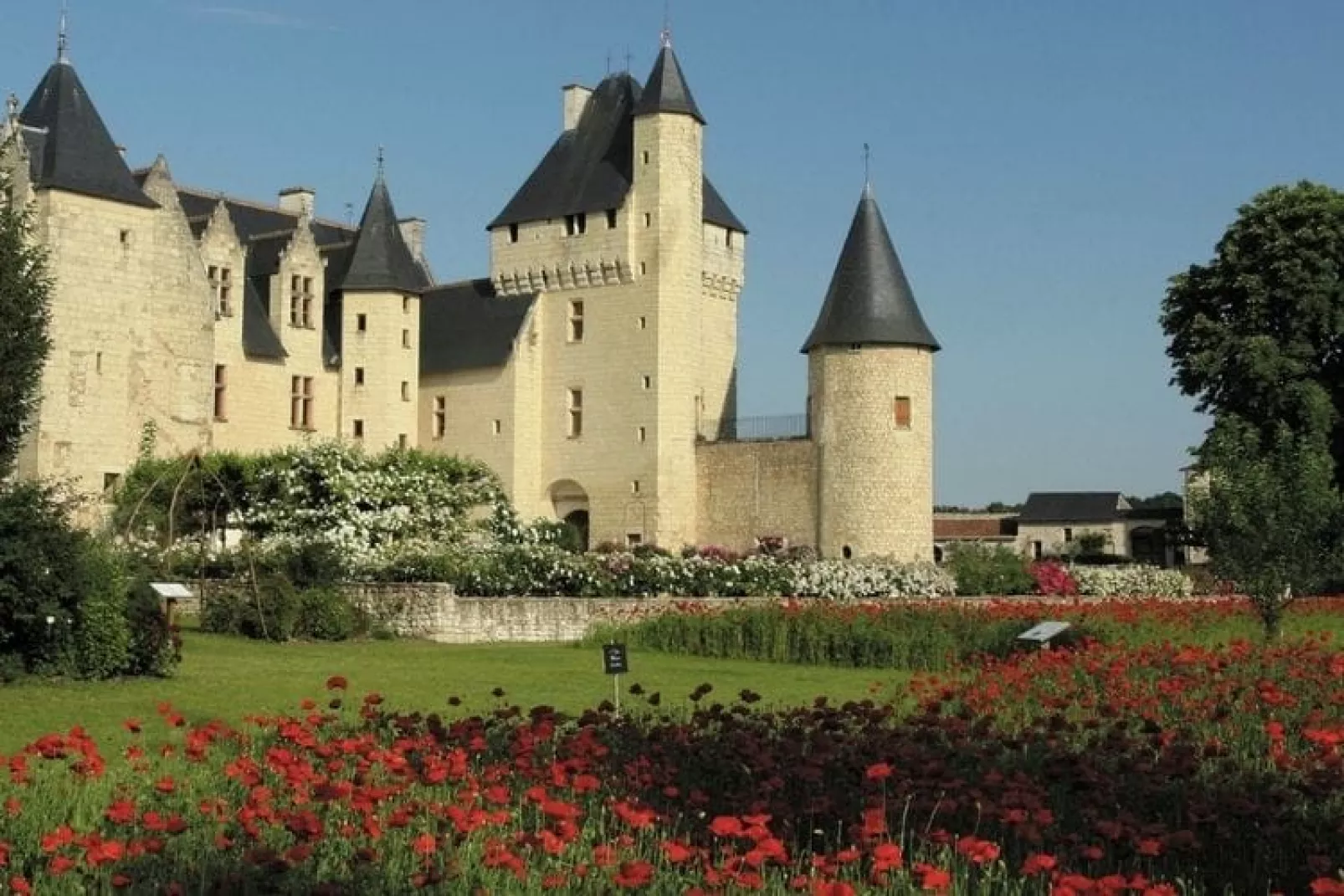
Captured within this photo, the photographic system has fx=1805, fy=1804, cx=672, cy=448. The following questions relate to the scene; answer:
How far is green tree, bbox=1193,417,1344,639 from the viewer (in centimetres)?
2061

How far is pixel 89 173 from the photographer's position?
119 ft

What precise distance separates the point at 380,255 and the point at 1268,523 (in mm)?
29723

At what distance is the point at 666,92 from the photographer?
145ft

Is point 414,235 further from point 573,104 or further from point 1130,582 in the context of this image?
point 1130,582

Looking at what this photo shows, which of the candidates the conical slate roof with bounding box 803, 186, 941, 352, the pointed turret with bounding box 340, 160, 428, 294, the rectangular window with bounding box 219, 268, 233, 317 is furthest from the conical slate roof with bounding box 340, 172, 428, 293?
the conical slate roof with bounding box 803, 186, 941, 352

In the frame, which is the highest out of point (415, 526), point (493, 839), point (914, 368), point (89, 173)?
point (89, 173)

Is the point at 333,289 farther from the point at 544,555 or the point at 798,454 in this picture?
the point at 544,555

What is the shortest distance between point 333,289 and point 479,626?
23.3 metres

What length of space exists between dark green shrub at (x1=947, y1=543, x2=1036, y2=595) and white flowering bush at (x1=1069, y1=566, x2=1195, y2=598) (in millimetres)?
1307

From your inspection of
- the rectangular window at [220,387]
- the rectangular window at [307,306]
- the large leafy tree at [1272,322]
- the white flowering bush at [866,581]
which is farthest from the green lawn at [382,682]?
the rectangular window at [307,306]

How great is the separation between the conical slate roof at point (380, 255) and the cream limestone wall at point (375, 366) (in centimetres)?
29

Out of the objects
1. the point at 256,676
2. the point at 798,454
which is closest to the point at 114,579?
the point at 256,676

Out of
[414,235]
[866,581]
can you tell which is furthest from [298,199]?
[866,581]

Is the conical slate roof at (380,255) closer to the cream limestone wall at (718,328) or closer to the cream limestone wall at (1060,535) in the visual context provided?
the cream limestone wall at (718,328)
